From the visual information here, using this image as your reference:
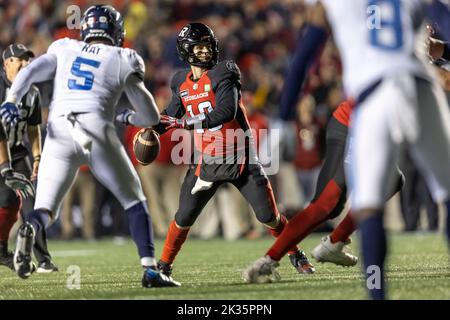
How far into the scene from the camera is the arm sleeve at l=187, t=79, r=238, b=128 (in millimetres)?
6727

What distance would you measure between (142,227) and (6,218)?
2.18 meters

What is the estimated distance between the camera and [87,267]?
8.55 metres

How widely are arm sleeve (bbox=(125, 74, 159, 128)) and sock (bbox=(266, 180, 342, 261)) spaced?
1.11 meters

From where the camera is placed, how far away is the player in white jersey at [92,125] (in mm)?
5941

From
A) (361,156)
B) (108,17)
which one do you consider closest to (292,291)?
(361,156)

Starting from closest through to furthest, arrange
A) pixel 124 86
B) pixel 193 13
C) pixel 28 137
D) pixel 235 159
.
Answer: pixel 124 86 < pixel 235 159 < pixel 28 137 < pixel 193 13

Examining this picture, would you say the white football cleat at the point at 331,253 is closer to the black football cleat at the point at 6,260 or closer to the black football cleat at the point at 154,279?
the black football cleat at the point at 154,279

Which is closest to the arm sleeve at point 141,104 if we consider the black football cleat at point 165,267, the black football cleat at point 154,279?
the black football cleat at point 154,279

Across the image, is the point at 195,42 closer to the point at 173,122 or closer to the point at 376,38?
the point at 173,122

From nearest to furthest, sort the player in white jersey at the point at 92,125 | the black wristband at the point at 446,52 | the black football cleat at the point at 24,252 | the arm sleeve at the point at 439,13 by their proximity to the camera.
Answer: the arm sleeve at the point at 439,13, the black football cleat at the point at 24,252, the player in white jersey at the point at 92,125, the black wristband at the point at 446,52

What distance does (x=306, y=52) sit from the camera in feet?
15.8

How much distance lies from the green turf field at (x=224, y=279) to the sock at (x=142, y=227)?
25 cm
